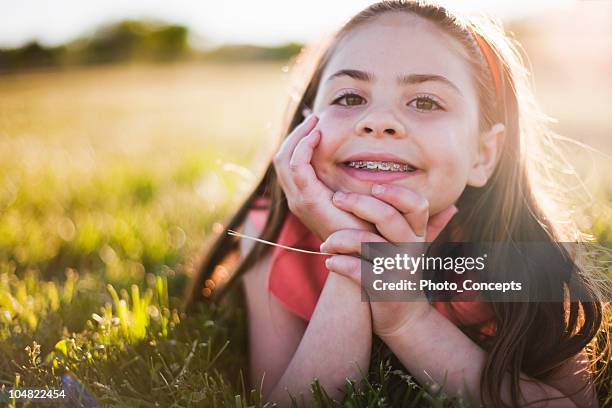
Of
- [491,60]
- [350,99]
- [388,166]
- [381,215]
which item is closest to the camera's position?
[381,215]

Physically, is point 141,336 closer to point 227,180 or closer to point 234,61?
point 227,180

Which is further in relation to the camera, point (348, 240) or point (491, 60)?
point (491, 60)

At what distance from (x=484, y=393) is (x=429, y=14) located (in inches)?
53.8

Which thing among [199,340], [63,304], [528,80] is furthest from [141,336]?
[528,80]

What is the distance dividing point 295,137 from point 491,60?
2.81 ft

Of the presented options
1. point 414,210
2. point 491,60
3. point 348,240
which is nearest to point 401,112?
point 414,210

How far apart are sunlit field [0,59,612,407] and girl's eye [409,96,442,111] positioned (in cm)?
91

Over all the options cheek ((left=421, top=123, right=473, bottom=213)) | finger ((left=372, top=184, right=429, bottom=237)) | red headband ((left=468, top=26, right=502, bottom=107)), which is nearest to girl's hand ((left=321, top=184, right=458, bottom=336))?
finger ((left=372, top=184, right=429, bottom=237))

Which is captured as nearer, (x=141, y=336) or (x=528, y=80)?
(x=141, y=336)

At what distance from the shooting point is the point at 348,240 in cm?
215

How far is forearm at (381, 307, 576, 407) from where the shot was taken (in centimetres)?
214

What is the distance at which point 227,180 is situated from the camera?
460cm

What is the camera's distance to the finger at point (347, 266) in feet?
6.95

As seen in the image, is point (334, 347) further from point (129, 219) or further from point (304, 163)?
point (129, 219)
